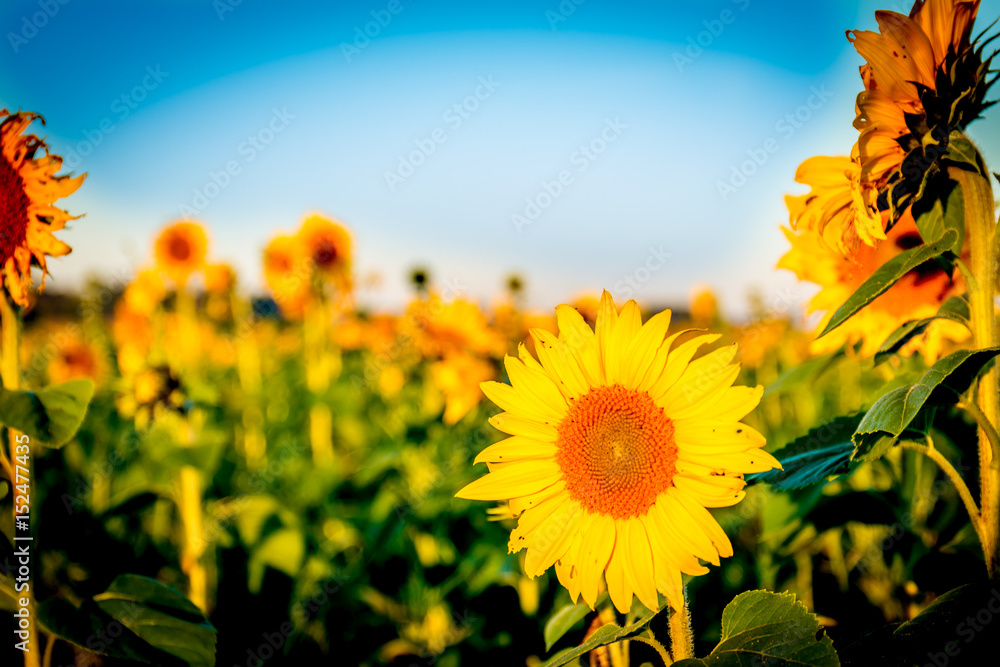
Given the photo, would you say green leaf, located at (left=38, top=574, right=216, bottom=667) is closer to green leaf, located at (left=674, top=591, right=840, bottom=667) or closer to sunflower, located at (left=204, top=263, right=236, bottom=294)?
green leaf, located at (left=674, top=591, right=840, bottom=667)

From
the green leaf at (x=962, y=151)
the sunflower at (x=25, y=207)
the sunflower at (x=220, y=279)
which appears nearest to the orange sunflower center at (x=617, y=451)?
the green leaf at (x=962, y=151)

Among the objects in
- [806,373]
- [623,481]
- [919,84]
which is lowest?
[623,481]

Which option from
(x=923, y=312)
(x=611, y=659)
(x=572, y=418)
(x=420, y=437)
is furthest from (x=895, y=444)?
(x=420, y=437)

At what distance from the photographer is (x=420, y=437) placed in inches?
120

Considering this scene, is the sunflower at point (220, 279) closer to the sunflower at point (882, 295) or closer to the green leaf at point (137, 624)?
the green leaf at point (137, 624)

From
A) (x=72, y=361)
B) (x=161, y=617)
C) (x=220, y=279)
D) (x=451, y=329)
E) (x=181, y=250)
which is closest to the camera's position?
(x=161, y=617)

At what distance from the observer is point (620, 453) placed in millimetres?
1225

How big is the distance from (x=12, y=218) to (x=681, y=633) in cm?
172

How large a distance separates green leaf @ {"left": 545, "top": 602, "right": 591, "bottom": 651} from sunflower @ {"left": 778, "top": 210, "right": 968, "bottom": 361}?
3.15ft

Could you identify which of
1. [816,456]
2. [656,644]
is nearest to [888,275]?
[816,456]

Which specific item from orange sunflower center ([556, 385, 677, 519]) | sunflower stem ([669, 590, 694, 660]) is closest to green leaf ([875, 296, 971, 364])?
orange sunflower center ([556, 385, 677, 519])

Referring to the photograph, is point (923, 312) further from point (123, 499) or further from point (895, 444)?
point (123, 499)

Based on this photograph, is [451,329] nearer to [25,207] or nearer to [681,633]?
[25,207]

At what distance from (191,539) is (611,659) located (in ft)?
6.60
